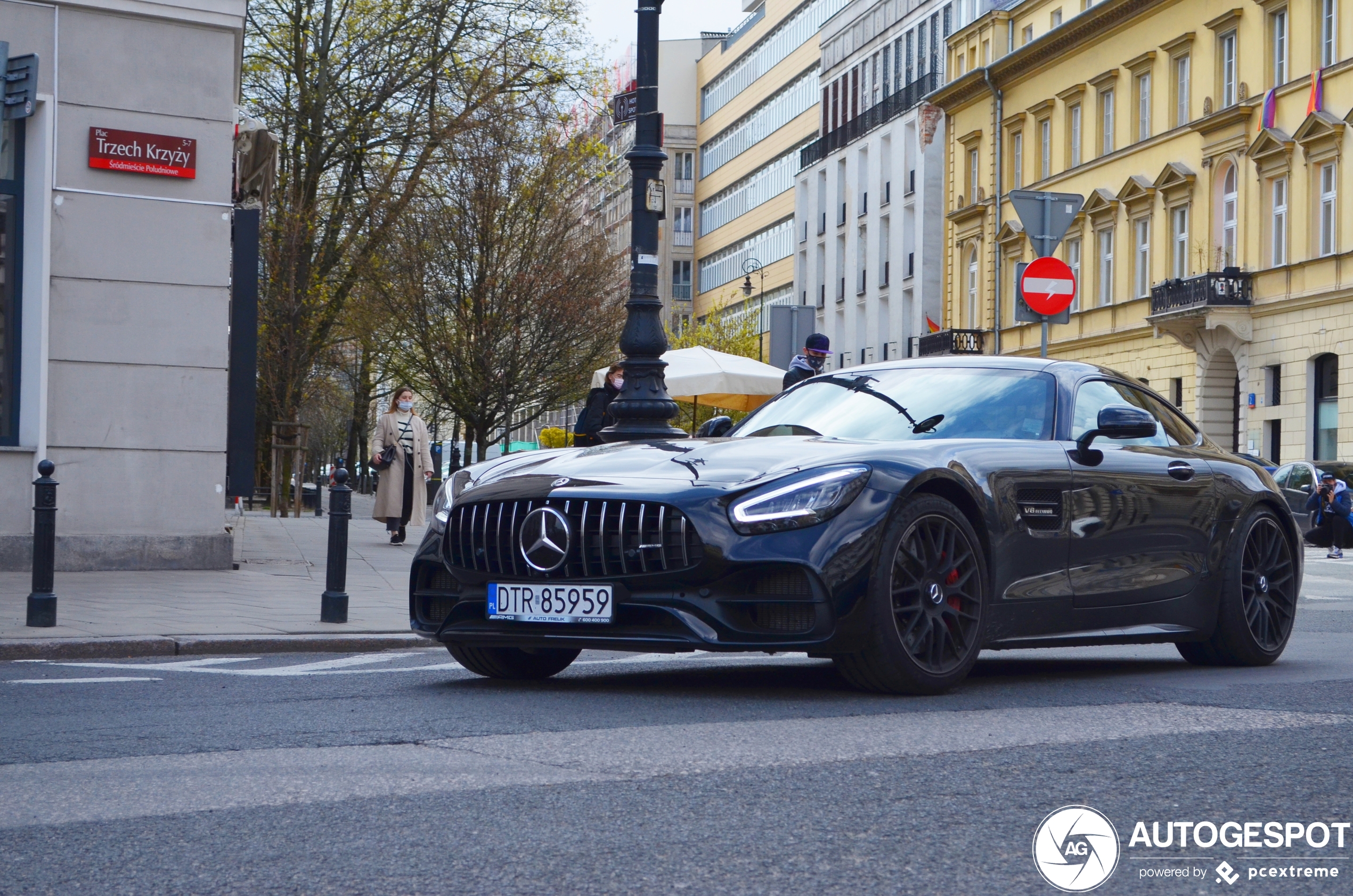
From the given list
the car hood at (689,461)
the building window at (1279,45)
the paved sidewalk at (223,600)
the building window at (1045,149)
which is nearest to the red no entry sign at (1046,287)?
the paved sidewalk at (223,600)

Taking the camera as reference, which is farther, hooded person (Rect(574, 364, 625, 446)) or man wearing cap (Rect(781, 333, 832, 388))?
hooded person (Rect(574, 364, 625, 446))

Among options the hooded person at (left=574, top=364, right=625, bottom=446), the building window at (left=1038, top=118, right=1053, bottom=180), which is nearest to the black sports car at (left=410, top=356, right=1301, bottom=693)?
the hooded person at (left=574, top=364, right=625, bottom=446)

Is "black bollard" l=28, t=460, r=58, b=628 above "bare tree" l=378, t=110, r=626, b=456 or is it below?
below

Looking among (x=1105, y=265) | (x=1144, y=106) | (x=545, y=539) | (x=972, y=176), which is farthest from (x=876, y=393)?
(x=972, y=176)

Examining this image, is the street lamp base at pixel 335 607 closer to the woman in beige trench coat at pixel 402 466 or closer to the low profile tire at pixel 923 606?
the low profile tire at pixel 923 606

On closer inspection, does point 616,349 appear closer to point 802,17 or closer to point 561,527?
point 561,527

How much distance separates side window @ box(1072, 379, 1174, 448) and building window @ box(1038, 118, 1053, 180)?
160ft

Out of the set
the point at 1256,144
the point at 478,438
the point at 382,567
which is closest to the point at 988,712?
the point at 382,567

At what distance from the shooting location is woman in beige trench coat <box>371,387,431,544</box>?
71.4ft

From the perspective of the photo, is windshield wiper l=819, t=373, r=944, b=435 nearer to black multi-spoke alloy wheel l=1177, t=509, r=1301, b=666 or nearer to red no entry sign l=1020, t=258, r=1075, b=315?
black multi-spoke alloy wheel l=1177, t=509, r=1301, b=666

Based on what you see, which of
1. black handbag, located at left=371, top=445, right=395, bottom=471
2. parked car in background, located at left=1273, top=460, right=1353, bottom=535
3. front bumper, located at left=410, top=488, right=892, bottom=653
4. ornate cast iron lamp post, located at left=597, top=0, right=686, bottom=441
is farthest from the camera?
parked car in background, located at left=1273, top=460, right=1353, bottom=535

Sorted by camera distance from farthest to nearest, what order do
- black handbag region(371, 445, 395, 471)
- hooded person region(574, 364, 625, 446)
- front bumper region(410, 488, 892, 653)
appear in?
black handbag region(371, 445, 395, 471) → hooded person region(574, 364, 625, 446) → front bumper region(410, 488, 892, 653)

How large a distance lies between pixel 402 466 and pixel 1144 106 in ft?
110

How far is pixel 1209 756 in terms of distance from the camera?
532 centimetres
